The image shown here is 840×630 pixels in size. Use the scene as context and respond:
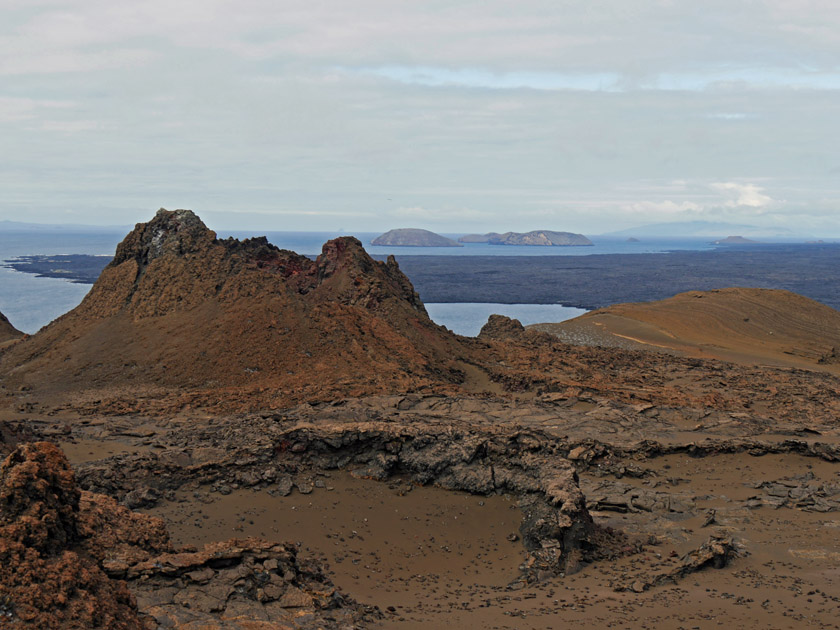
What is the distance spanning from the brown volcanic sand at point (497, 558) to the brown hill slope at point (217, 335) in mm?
8344

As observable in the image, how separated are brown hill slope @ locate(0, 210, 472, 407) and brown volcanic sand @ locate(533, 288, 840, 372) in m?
15.6

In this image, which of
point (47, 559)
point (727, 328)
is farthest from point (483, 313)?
point (47, 559)

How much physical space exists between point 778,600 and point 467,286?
3578 inches

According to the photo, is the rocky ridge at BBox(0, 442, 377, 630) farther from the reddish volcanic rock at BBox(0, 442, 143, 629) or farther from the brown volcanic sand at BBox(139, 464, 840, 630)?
the brown volcanic sand at BBox(139, 464, 840, 630)

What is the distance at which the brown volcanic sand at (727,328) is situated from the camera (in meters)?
39.2

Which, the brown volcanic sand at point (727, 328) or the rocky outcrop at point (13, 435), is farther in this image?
the brown volcanic sand at point (727, 328)

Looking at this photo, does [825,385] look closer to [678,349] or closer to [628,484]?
[678,349]

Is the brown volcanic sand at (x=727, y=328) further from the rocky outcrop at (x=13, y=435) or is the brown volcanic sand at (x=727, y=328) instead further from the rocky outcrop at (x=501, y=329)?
the rocky outcrop at (x=13, y=435)

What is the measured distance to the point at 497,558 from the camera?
1188cm

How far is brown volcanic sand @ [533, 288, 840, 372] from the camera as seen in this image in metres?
39.2

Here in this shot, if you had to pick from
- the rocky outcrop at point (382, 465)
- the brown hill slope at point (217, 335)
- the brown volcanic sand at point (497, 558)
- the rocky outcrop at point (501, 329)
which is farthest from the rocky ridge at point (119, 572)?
the rocky outcrop at point (501, 329)

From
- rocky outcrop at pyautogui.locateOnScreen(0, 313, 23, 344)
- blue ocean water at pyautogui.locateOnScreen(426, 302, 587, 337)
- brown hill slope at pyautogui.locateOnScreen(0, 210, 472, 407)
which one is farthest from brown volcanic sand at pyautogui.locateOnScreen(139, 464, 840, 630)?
blue ocean water at pyautogui.locateOnScreen(426, 302, 587, 337)

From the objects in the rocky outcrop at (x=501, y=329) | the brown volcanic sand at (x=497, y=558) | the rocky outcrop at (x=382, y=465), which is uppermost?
the rocky outcrop at (x=501, y=329)

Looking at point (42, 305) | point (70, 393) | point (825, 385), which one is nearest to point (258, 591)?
point (70, 393)
